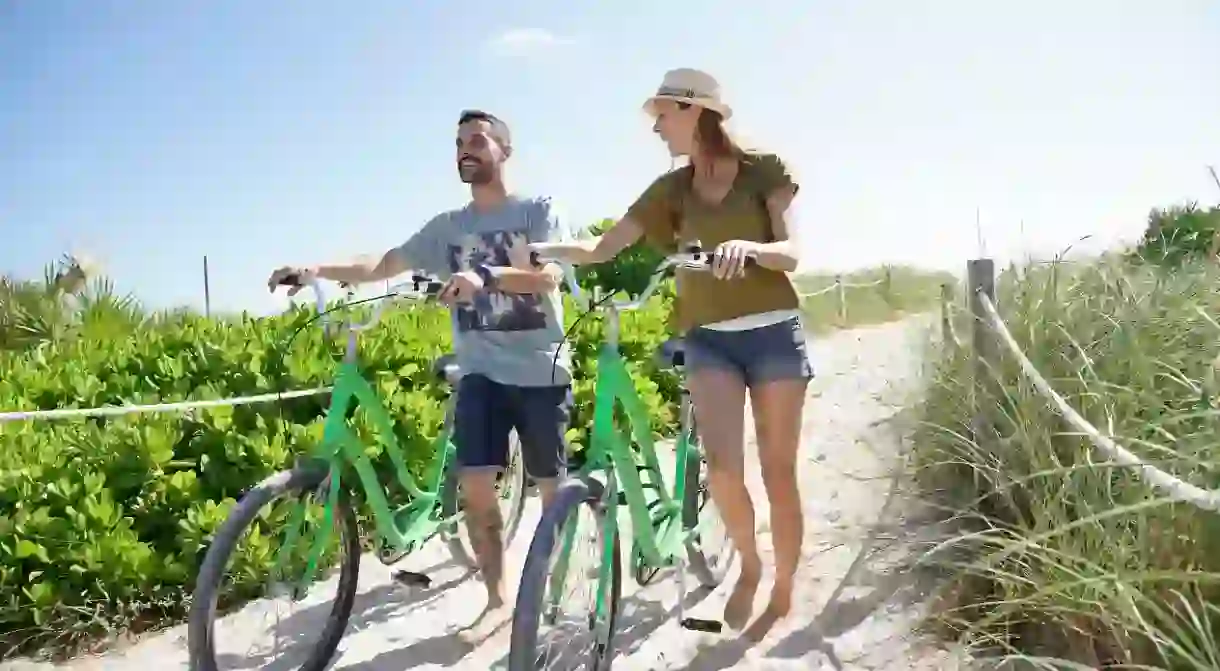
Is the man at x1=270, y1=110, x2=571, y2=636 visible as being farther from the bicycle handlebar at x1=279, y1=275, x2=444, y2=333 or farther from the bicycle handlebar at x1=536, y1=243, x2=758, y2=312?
the bicycle handlebar at x1=536, y1=243, x2=758, y2=312

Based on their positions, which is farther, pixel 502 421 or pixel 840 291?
pixel 840 291

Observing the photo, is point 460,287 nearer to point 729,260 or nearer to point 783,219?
point 729,260

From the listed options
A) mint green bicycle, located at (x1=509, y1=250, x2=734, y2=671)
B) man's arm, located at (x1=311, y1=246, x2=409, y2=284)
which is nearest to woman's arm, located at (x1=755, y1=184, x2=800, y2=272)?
mint green bicycle, located at (x1=509, y1=250, x2=734, y2=671)

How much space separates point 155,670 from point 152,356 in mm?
2214

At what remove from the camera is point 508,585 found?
4.05m

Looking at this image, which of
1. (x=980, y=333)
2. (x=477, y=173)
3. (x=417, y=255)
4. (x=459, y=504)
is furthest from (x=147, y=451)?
(x=980, y=333)

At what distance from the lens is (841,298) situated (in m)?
16.9

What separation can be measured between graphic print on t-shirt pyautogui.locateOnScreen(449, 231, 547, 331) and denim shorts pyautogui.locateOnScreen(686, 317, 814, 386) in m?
0.53

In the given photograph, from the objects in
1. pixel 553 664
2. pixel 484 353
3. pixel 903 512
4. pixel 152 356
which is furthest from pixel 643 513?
pixel 152 356

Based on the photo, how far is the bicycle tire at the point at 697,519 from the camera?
3.68 metres

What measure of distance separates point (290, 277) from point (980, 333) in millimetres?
3048

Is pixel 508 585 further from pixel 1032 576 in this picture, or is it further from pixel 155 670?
pixel 1032 576

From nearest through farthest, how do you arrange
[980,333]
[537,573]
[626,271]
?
[537,573]
[980,333]
[626,271]

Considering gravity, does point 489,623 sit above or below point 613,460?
below
